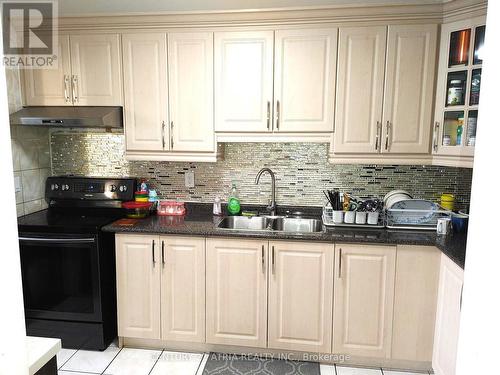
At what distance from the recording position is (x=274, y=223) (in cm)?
268

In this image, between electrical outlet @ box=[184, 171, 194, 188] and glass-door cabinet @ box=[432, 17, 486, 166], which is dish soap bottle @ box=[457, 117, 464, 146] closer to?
glass-door cabinet @ box=[432, 17, 486, 166]

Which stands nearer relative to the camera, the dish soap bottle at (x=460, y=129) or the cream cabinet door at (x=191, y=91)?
the dish soap bottle at (x=460, y=129)

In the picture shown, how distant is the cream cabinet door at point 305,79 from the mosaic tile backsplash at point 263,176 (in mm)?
357

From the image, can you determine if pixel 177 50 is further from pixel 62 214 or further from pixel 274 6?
pixel 62 214

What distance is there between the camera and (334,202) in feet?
7.96

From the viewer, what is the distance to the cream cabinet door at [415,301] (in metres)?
2.12

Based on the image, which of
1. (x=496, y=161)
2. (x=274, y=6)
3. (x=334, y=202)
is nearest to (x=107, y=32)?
(x=274, y=6)

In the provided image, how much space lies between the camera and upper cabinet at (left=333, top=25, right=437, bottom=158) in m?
2.27

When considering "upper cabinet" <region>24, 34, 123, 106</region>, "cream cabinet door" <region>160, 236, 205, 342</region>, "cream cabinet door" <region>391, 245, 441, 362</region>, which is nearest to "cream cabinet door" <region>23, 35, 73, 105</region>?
"upper cabinet" <region>24, 34, 123, 106</region>

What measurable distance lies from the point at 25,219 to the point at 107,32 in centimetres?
145

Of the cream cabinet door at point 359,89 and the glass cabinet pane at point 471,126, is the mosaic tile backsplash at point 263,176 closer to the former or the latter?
the cream cabinet door at point 359,89

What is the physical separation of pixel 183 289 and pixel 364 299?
117cm

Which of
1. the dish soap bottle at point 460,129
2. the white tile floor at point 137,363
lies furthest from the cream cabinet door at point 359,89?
the white tile floor at point 137,363

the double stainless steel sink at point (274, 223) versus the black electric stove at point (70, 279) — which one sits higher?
the double stainless steel sink at point (274, 223)
